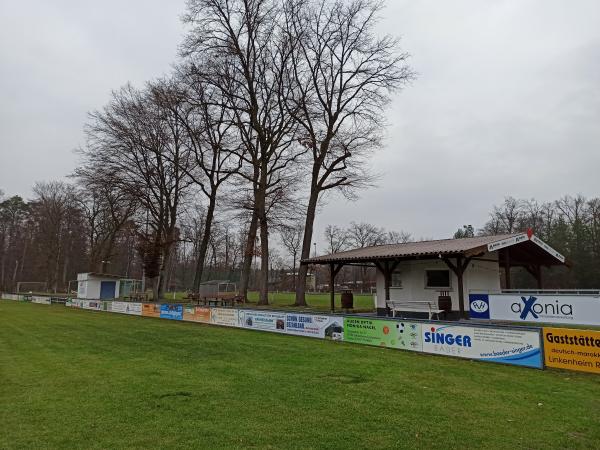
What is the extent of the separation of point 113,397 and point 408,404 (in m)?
5.07

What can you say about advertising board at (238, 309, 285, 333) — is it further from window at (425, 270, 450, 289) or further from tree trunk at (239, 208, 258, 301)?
tree trunk at (239, 208, 258, 301)

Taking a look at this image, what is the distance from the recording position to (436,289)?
822 inches

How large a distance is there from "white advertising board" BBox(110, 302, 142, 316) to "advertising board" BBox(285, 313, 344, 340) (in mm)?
15069

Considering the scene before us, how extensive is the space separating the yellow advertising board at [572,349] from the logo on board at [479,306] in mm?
9032

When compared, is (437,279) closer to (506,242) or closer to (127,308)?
(506,242)

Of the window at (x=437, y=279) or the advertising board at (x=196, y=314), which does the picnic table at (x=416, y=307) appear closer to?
the window at (x=437, y=279)

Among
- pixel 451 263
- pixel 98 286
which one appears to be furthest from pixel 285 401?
pixel 98 286

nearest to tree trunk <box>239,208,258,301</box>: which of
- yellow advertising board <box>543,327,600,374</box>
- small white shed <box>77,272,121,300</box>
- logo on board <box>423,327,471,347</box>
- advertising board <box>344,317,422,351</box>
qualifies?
small white shed <box>77,272,121,300</box>

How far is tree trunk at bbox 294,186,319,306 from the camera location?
29989mm

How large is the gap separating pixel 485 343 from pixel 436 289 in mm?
9869

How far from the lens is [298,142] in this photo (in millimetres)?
31875

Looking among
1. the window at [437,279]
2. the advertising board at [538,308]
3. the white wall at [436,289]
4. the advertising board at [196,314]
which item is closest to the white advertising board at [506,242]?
the white wall at [436,289]

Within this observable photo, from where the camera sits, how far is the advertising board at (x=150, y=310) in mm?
26594

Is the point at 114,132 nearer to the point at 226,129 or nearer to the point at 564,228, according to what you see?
the point at 226,129
